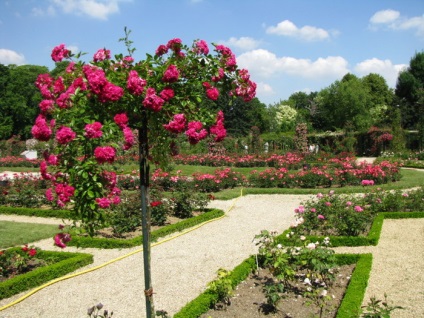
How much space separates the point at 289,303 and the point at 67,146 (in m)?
3.29

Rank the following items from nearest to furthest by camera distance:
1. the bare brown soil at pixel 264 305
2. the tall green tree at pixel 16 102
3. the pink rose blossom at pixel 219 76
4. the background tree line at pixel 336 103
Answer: the pink rose blossom at pixel 219 76 < the bare brown soil at pixel 264 305 < the background tree line at pixel 336 103 < the tall green tree at pixel 16 102

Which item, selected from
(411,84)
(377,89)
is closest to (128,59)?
(411,84)

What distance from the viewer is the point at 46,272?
6.15 meters

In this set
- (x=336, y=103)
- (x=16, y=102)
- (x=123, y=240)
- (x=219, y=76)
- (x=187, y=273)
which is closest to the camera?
(x=219, y=76)

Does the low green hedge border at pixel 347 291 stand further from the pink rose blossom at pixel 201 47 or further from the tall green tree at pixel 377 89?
the tall green tree at pixel 377 89

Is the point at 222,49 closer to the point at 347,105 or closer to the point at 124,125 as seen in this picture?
the point at 124,125

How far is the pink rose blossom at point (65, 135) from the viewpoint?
9.04 feet

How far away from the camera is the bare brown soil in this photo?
472 cm

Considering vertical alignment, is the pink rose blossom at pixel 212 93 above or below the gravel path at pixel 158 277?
above

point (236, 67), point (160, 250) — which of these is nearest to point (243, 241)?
point (160, 250)

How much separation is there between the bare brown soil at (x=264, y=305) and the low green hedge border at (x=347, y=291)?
0.11 metres

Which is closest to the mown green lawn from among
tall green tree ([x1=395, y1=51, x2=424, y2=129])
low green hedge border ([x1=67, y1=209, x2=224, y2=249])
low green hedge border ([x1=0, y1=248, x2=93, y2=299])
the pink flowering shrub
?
low green hedge border ([x1=67, y1=209, x2=224, y2=249])

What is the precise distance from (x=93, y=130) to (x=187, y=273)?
400 centimetres

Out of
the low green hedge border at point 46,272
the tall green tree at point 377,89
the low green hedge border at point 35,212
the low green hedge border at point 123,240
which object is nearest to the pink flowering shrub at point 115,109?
the low green hedge border at point 46,272
